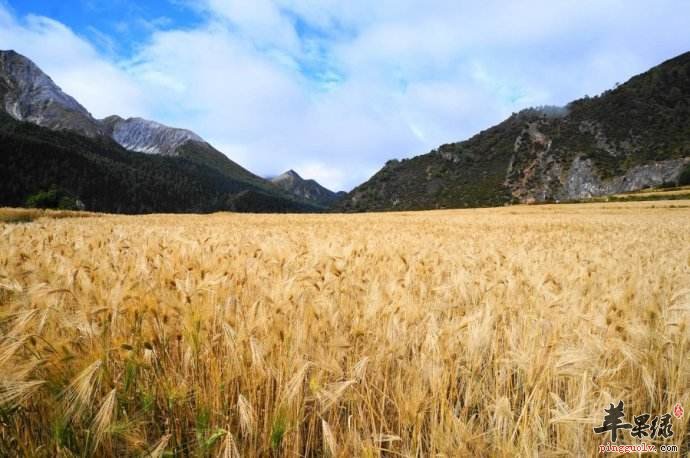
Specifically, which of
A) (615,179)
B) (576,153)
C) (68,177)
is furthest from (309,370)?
(68,177)

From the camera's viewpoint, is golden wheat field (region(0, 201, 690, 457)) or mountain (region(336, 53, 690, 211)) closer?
golden wheat field (region(0, 201, 690, 457))

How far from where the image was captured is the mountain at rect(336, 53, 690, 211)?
95.4 meters

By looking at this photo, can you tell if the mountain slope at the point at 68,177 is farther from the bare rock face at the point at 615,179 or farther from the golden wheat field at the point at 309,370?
the bare rock face at the point at 615,179

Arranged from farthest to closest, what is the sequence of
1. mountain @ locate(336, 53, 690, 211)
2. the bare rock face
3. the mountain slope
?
the mountain slope, mountain @ locate(336, 53, 690, 211), the bare rock face

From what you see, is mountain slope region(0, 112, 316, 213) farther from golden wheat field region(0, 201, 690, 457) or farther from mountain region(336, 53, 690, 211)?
golden wheat field region(0, 201, 690, 457)

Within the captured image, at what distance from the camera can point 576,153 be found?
111m

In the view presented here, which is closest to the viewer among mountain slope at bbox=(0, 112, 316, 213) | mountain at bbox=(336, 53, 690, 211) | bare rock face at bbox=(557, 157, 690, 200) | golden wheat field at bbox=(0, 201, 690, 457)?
golden wheat field at bbox=(0, 201, 690, 457)

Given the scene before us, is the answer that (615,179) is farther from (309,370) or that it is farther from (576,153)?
(309,370)

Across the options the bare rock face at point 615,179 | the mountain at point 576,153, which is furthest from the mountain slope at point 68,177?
the bare rock face at point 615,179

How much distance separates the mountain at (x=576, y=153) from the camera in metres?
95.4

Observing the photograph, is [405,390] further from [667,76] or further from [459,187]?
[667,76]

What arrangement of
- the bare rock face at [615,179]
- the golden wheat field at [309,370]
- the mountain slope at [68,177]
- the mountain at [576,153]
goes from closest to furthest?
1. the golden wheat field at [309,370]
2. the bare rock face at [615,179]
3. the mountain at [576,153]
4. the mountain slope at [68,177]

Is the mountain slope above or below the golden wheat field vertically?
above

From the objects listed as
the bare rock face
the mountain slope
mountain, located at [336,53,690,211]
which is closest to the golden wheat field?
the bare rock face
